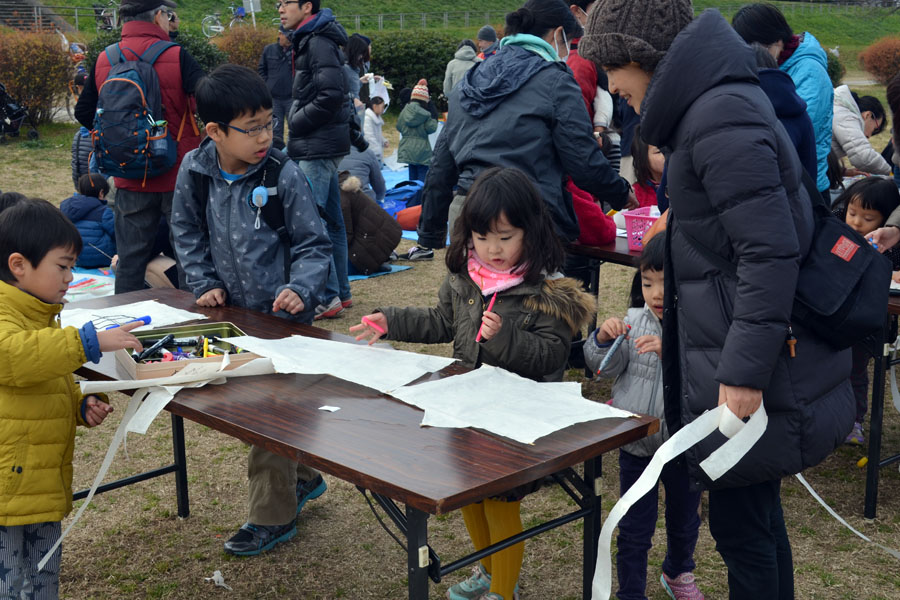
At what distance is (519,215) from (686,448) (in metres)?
0.94

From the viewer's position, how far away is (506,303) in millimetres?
2680

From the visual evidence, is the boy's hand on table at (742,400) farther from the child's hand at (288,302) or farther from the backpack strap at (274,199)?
the backpack strap at (274,199)

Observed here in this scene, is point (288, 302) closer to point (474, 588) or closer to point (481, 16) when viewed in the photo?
point (474, 588)

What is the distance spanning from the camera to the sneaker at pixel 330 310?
20.1 ft

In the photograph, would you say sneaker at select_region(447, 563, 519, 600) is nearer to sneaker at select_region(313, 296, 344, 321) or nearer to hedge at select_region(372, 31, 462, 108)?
sneaker at select_region(313, 296, 344, 321)

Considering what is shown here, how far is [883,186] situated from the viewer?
152 inches

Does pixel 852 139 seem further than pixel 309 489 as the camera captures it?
Answer: Yes

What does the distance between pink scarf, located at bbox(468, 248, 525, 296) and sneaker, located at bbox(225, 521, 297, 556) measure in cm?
130

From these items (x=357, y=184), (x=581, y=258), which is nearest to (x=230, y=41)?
(x=357, y=184)

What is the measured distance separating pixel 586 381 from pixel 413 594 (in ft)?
10.7

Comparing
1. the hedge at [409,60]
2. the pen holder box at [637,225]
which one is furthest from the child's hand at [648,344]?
the hedge at [409,60]

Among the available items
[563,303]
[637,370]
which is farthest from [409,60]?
[563,303]

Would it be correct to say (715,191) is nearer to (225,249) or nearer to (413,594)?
(413,594)

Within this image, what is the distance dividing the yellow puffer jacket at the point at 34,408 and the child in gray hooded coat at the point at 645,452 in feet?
5.14
